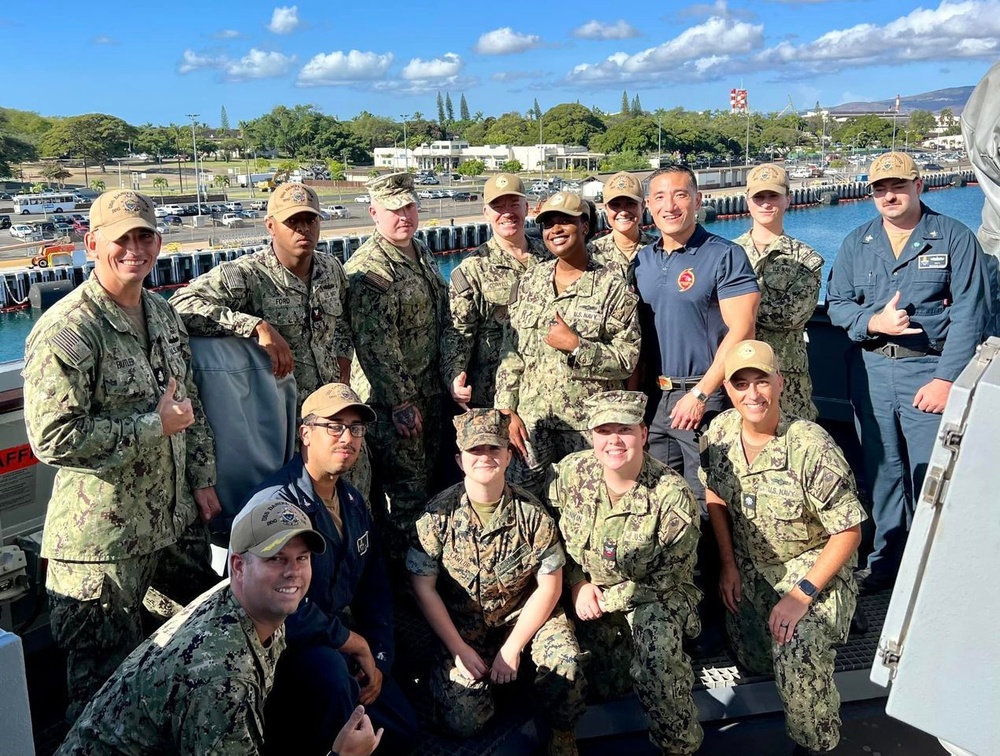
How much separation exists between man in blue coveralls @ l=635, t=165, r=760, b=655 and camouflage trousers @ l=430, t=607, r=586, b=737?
2.28 ft

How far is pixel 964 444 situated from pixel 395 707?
2079 mm

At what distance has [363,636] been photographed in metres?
3.17

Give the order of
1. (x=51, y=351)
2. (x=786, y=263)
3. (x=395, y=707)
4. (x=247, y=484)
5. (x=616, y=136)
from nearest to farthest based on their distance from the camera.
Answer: (x=51, y=351) → (x=395, y=707) → (x=247, y=484) → (x=786, y=263) → (x=616, y=136)

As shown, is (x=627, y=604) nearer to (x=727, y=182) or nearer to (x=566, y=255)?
(x=566, y=255)

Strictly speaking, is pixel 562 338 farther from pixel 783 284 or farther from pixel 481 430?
pixel 783 284

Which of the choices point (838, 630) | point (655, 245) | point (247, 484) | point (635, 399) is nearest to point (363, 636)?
point (247, 484)

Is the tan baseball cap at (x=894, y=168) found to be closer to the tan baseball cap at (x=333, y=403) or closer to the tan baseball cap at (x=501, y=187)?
the tan baseball cap at (x=501, y=187)

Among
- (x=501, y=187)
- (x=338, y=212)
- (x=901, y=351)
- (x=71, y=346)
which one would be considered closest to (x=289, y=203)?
(x=501, y=187)

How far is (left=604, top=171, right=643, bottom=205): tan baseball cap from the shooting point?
4351mm

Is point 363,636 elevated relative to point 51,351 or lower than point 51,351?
lower

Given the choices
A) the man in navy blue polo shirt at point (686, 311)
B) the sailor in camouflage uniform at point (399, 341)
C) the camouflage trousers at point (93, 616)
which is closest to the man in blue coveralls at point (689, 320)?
the man in navy blue polo shirt at point (686, 311)

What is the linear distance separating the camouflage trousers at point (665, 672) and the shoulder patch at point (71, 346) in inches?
75.3

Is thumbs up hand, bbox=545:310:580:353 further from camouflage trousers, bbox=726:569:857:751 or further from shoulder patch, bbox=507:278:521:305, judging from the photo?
camouflage trousers, bbox=726:569:857:751

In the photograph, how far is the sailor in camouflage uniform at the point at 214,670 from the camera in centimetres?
206
